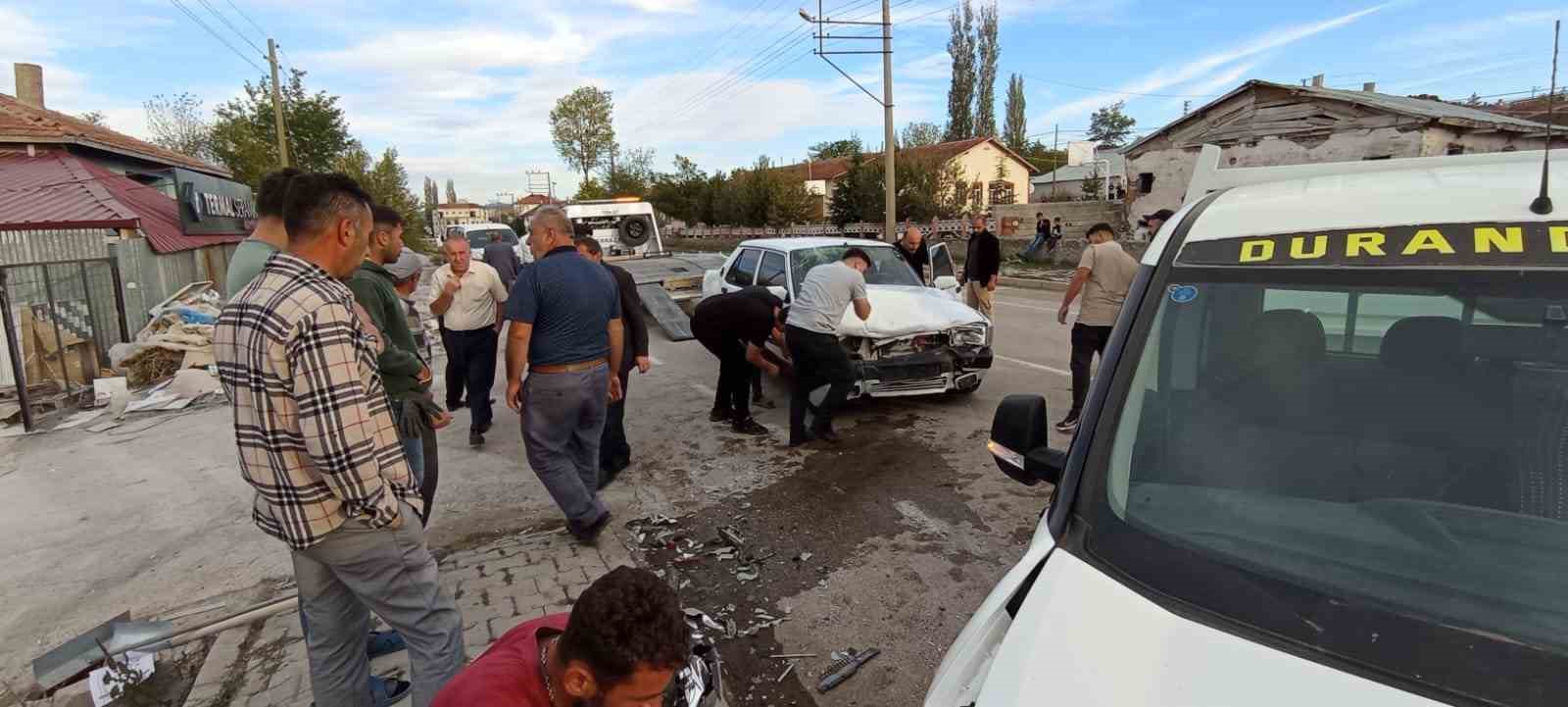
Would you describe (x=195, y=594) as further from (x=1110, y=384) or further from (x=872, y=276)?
(x=872, y=276)

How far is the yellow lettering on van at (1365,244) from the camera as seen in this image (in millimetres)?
1709

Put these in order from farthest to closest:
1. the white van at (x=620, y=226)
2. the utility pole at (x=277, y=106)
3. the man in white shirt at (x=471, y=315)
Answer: the utility pole at (x=277, y=106)
the white van at (x=620, y=226)
the man in white shirt at (x=471, y=315)

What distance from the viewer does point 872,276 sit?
7.89m

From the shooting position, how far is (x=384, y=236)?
12.6 feet

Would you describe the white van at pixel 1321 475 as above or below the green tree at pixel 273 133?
below

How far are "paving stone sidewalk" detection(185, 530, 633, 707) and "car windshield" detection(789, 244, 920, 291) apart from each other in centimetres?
413

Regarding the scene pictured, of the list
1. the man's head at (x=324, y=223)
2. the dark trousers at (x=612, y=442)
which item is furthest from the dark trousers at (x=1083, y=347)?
the man's head at (x=324, y=223)

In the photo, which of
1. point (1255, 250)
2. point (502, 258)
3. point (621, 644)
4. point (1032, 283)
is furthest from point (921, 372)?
point (1032, 283)

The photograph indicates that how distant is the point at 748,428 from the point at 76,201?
14.0 metres

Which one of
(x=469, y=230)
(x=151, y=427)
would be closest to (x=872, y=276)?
(x=151, y=427)

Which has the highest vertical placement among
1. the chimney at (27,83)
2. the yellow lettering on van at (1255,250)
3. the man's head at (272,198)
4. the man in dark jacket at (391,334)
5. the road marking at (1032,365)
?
the chimney at (27,83)

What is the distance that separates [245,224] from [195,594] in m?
21.7

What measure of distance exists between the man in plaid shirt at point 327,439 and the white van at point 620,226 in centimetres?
1543

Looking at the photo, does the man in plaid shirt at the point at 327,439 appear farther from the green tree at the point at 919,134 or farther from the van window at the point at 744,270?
the green tree at the point at 919,134
